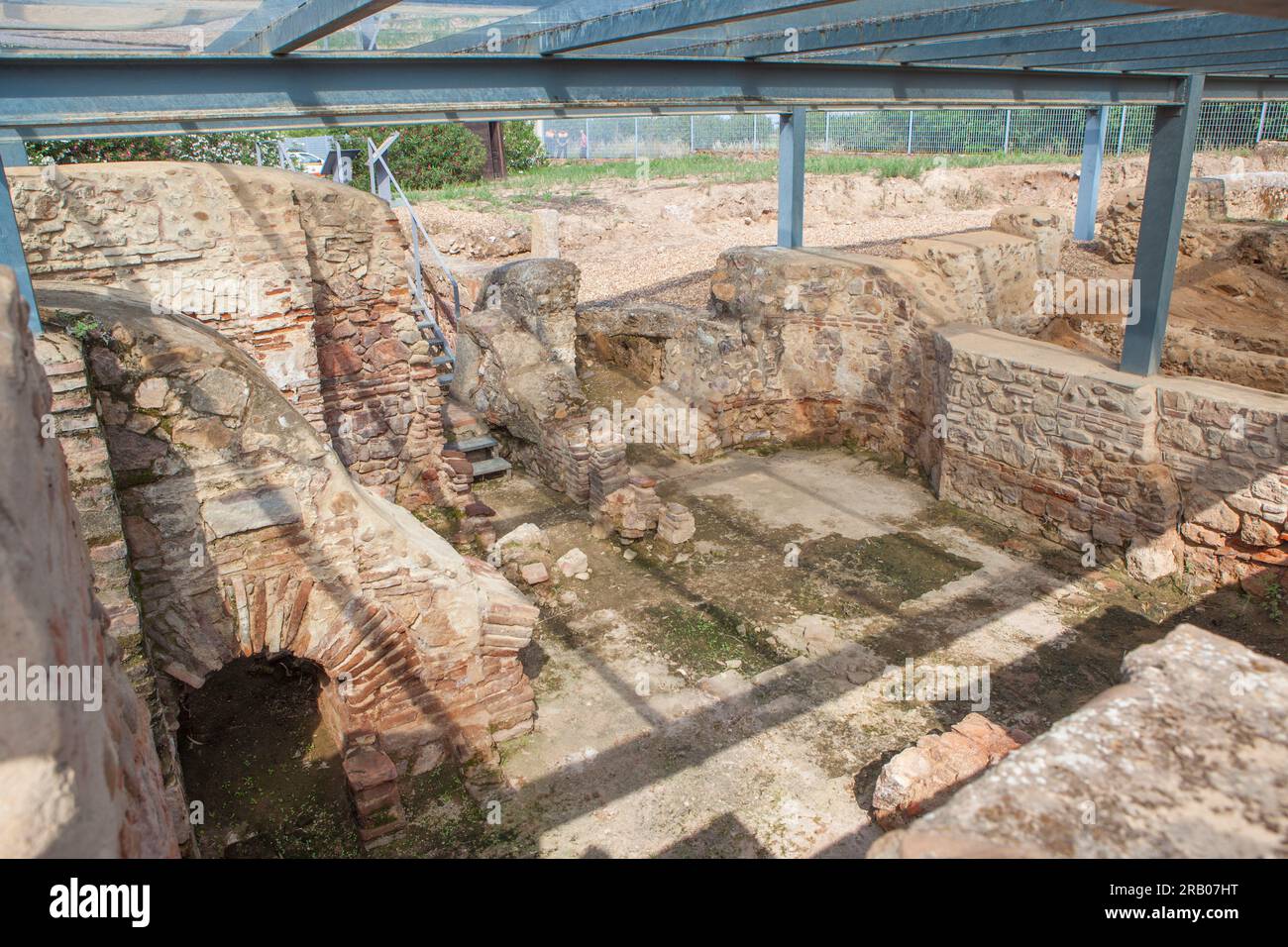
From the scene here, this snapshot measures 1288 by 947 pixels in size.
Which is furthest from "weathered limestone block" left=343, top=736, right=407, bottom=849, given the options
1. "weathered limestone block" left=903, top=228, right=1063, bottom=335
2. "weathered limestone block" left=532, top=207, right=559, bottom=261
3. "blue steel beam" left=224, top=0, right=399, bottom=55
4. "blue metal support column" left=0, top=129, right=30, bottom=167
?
"weathered limestone block" left=532, top=207, right=559, bottom=261

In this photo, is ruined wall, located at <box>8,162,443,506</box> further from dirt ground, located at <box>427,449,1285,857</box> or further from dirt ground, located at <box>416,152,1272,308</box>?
dirt ground, located at <box>416,152,1272,308</box>

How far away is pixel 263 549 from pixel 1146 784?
353 cm

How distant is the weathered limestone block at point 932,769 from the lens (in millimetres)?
4168

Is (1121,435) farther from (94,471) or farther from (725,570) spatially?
(94,471)

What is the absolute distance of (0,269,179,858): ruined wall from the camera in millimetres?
1368

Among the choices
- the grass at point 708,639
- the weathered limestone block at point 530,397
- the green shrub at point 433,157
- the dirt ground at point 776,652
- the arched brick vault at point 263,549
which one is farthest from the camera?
the green shrub at point 433,157

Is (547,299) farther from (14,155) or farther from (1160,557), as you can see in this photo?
(1160,557)

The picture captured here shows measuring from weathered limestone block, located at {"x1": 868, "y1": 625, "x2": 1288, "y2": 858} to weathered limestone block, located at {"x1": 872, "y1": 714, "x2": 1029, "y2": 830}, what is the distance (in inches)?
89.3

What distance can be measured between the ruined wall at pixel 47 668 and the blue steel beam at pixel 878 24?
480 centimetres

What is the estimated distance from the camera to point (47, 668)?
57.5 inches

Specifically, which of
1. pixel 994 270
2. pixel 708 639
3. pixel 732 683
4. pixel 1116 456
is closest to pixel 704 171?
pixel 994 270

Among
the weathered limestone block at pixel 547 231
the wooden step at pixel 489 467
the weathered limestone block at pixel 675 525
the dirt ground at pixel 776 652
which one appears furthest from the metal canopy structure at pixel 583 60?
the weathered limestone block at pixel 547 231

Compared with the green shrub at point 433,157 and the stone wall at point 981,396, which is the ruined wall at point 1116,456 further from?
the green shrub at point 433,157

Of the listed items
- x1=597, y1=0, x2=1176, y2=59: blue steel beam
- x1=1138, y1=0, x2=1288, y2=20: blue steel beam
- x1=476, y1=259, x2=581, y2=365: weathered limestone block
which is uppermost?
x1=597, y1=0, x2=1176, y2=59: blue steel beam
